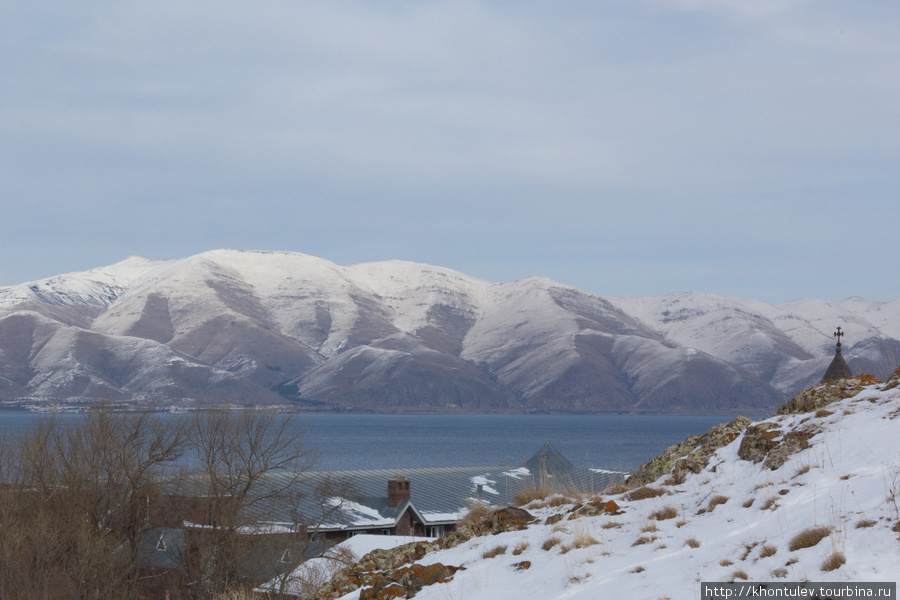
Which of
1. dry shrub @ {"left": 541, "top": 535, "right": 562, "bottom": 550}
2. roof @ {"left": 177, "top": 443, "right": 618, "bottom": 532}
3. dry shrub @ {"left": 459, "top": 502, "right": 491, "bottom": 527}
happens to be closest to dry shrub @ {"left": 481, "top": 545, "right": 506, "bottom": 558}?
dry shrub @ {"left": 541, "top": 535, "right": 562, "bottom": 550}

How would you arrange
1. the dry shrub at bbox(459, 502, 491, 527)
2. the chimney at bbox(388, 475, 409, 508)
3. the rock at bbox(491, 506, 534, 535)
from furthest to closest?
the chimney at bbox(388, 475, 409, 508) < the dry shrub at bbox(459, 502, 491, 527) < the rock at bbox(491, 506, 534, 535)

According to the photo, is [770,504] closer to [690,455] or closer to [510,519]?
[690,455]

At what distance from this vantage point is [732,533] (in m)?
10.3

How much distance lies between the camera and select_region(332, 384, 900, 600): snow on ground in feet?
29.3

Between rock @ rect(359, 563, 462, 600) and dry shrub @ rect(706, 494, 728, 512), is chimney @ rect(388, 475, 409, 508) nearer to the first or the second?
rock @ rect(359, 563, 462, 600)

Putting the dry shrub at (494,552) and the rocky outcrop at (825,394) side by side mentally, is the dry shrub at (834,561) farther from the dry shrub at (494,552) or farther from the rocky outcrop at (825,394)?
the rocky outcrop at (825,394)

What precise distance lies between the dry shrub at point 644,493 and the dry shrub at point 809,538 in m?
4.13

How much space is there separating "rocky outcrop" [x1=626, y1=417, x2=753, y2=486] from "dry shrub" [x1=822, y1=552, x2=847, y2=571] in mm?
5202

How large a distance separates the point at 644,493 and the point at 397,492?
47149 millimetres

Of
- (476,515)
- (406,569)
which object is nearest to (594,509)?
(476,515)

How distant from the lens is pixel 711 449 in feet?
46.6

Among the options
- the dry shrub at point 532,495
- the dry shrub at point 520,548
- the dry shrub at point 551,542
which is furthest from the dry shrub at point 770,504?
the dry shrub at point 532,495

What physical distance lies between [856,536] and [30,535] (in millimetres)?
40479

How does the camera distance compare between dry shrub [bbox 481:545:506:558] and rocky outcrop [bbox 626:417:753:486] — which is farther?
rocky outcrop [bbox 626:417:753:486]
